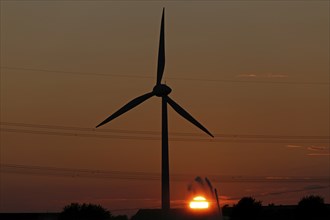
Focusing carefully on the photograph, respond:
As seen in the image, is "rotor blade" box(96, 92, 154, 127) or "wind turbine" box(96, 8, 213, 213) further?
"rotor blade" box(96, 92, 154, 127)

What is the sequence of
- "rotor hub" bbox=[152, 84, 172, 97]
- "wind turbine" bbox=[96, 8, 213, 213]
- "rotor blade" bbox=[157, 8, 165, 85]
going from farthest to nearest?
"rotor blade" bbox=[157, 8, 165, 85] → "rotor hub" bbox=[152, 84, 172, 97] → "wind turbine" bbox=[96, 8, 213, 213]

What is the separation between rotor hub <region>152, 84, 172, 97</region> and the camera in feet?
577

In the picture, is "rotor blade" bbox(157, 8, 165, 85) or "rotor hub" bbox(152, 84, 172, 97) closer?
"rotor hub" bbox(152, 84, 172, 97)

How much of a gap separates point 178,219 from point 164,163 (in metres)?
21.3

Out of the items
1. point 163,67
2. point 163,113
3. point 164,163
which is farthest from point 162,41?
point 164,163

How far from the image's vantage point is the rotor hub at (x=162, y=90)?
176 meters

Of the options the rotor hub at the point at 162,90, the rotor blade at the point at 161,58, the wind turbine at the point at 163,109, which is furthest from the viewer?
the rotor blade at the point at 161,58

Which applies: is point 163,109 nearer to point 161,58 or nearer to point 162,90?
point 162,90

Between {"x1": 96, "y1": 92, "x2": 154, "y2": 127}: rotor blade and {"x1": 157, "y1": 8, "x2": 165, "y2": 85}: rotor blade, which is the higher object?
{"x1": 157, "y1": 8, "x2": 165, "y2": 85}: rotor blade

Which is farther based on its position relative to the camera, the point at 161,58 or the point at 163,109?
the point at 161,58

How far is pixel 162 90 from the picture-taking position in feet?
578

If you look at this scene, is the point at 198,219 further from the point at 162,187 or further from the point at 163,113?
the point at 163,113

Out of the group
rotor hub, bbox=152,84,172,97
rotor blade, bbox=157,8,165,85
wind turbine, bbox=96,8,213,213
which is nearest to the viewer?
wind turbine, bbox=96,8,213,213

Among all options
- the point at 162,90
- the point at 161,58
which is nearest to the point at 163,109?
the point at 162,90
